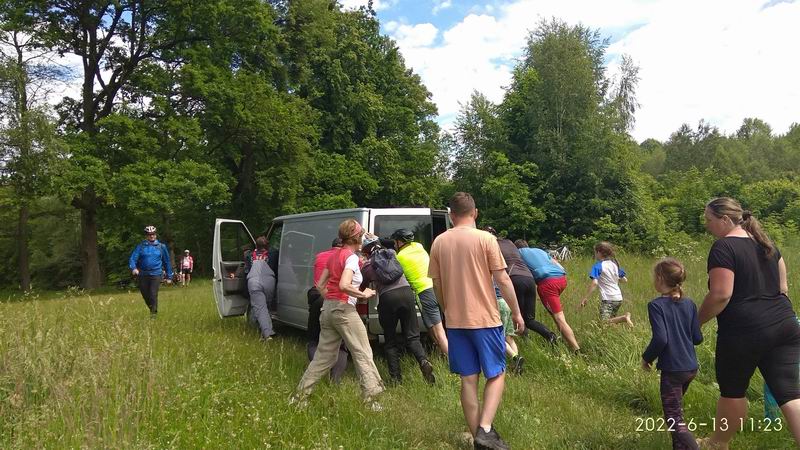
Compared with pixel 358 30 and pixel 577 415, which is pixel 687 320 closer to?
pixel 577 415

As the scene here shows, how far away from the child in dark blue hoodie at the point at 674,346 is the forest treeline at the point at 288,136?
15622mm

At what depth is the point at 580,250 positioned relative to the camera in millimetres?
20922

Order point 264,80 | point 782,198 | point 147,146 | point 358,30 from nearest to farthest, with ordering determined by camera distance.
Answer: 1. point 147,146
2. point 264,80
3. point 782,198
4. point 358,30

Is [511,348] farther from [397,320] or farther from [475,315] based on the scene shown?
[475,315]

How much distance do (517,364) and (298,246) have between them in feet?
11.1

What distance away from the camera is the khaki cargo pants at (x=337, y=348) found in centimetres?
480

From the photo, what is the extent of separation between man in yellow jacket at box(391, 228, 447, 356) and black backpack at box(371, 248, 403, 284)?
0.42 meters

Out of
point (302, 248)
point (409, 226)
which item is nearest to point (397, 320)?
point (409, 226)

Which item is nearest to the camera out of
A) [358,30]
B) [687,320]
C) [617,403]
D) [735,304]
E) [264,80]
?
[735,304]

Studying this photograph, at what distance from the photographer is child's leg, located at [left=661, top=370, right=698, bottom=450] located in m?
3.55

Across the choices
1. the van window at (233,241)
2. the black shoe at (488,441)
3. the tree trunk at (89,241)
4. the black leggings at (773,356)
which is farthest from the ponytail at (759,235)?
the tree trunk at (89,241)

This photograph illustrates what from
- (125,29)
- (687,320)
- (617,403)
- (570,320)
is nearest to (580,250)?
(570,320)

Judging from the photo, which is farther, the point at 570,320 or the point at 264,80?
the point at 264,80

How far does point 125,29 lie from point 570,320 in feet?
72.7
